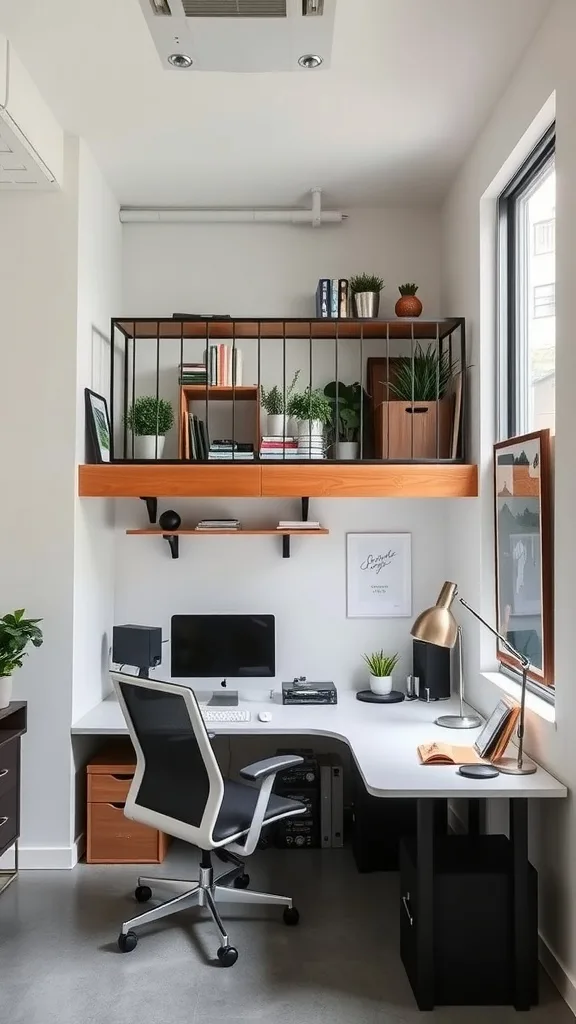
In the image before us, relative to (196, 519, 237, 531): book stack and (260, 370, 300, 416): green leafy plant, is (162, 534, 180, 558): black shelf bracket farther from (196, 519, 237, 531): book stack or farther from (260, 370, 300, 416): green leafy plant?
(260, 370, 300, 416): green leafy plant

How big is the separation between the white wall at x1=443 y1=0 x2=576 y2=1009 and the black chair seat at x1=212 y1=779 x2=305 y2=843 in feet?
3.03

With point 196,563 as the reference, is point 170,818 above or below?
below

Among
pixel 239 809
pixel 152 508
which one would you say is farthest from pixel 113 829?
pixel 152 508

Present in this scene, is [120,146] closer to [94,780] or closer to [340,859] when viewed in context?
[94,780]

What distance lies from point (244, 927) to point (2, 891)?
105 centimetres

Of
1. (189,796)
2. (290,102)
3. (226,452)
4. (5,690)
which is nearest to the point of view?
(189,796)

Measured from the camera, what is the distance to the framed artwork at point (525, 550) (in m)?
2.80

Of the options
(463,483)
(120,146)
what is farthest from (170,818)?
(120,146)

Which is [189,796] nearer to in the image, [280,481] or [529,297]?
[280,481]

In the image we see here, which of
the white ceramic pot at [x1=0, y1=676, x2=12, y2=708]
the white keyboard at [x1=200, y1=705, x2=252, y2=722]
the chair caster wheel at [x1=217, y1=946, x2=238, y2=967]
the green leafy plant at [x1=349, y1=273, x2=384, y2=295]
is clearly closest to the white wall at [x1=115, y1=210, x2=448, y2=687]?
the green leafy plant at [x1=349, y1=273, x2=384, y2=295]

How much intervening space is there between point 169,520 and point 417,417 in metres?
1.31

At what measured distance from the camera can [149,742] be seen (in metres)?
3.02

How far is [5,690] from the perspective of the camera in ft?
11.0

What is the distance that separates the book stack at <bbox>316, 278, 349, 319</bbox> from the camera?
4.07 meters
